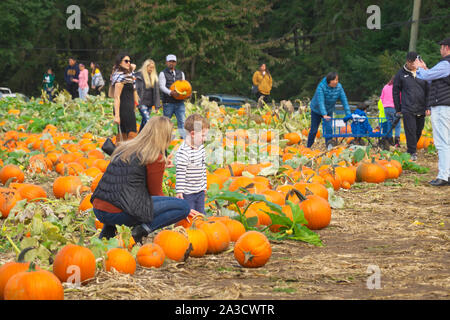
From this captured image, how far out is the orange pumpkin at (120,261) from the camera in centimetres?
401

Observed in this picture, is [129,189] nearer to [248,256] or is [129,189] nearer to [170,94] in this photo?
[248,256]

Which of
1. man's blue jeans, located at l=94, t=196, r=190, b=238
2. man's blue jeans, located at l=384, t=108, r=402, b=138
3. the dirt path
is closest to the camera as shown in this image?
the dirt path

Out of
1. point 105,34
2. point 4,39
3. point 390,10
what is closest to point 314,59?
point 390,10

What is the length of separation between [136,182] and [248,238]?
92cm

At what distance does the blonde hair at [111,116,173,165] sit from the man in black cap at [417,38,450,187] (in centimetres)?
462

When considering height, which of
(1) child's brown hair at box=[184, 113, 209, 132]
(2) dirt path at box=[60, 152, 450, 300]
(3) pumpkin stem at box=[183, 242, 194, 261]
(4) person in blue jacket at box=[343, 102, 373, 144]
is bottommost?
(2) dirt path at box=[60, 152, 450, 300]

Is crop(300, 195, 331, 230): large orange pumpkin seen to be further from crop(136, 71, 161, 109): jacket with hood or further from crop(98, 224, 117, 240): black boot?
crop(136, 71, 161, 109): jacket with hood

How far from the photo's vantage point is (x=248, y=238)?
4441 millimetres

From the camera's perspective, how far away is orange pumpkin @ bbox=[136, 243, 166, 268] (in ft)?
14.0

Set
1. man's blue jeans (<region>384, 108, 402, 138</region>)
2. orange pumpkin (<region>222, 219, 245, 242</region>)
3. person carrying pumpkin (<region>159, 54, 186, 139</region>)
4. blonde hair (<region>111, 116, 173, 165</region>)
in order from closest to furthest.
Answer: blonde hair (<region>111, 116, 173, 165</region>)
orange pumpkin (<region>222, 219, 245, 242</region>)
person carrying pumpkin (<region>159, 54, 186, 139</region>)
man's blue jeans (<region>384, 108, 402, 138</region>)

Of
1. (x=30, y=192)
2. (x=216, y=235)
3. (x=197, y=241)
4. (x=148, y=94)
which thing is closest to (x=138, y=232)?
(x=197, y=241)

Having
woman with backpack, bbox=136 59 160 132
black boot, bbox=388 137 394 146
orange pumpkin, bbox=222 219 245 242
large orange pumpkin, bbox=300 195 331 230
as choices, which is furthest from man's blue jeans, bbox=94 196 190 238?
black boot, bbox=388 137 394 146

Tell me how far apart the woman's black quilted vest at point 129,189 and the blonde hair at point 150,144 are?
0.05 m
